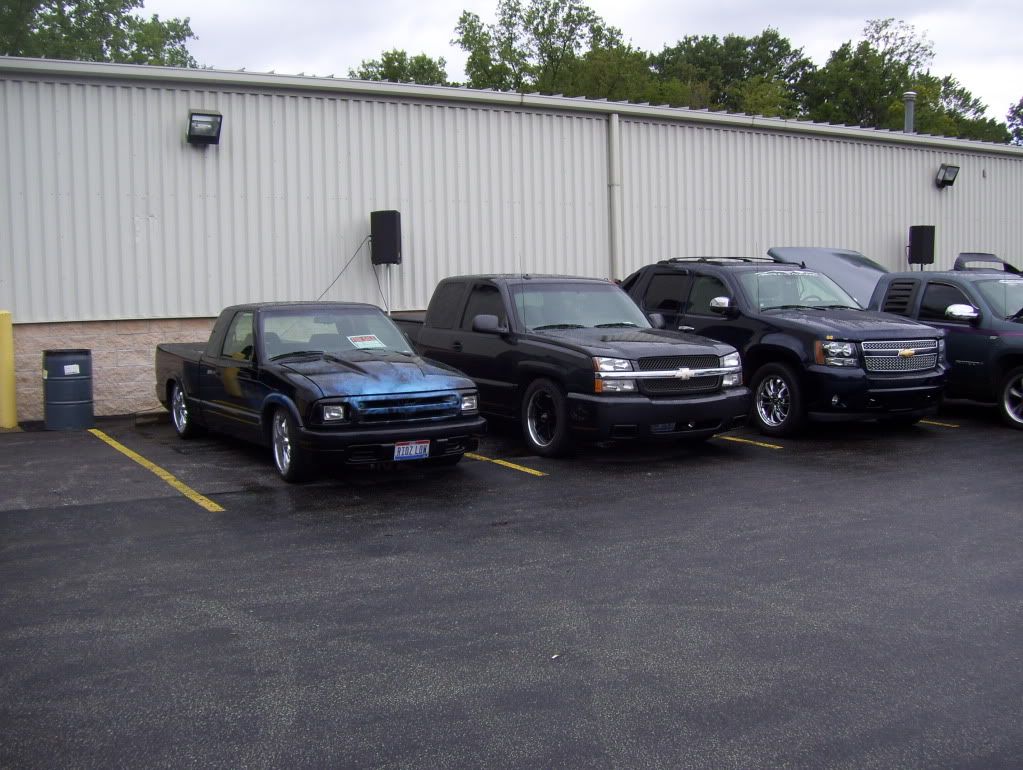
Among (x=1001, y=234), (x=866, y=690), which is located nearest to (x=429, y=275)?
(x=866, y=690)

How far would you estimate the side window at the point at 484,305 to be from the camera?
11.6 m

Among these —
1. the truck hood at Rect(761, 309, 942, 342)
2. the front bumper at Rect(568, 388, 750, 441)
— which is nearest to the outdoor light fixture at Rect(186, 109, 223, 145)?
the front bumper at Rect(568, 388, 750, 441)

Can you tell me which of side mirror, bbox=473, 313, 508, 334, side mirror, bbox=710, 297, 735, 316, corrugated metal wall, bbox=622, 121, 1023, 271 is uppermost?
corrugated metal wall, bbox=622, 121, 1023, 271

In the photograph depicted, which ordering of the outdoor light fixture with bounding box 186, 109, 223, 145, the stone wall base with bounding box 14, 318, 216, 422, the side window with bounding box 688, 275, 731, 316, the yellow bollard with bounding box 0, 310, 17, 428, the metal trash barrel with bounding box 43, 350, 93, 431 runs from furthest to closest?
the outdoor light fixture with bounding box 186, 109, 223, 145 → the stone wall base with bounding box 14, 318, 216, 422 → the yellow bollard with bounding box 0, 310, 17, 428 → the side window with bounding box 688, 275, 731, 316 → the metal trash barrel with bounding box 43, 350, 93, 431

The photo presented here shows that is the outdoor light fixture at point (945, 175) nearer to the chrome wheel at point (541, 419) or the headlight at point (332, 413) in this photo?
the chrome wheel at point (541, 419)

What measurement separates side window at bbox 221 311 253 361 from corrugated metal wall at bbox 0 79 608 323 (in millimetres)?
4298

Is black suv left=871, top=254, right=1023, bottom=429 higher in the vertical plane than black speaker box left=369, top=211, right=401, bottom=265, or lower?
lower

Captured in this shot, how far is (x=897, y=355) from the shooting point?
11812 millimetres

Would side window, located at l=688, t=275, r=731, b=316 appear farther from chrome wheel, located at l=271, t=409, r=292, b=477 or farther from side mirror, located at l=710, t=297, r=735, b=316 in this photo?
chrome wheel, located at l=271, t=409, r=292, b=477

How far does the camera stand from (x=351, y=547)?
7.20 m

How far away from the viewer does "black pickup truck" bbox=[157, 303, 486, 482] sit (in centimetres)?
899

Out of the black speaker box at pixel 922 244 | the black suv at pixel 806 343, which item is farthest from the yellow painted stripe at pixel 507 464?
the black speaker box at pixel 922 244

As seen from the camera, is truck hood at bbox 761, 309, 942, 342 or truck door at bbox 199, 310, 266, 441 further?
truck hood at bbox 761, 309, 942, 342

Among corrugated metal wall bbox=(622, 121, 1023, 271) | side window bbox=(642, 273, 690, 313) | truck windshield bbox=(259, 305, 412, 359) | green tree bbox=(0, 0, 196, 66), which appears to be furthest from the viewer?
green tree bbox=(0, 0, 196, 66)
